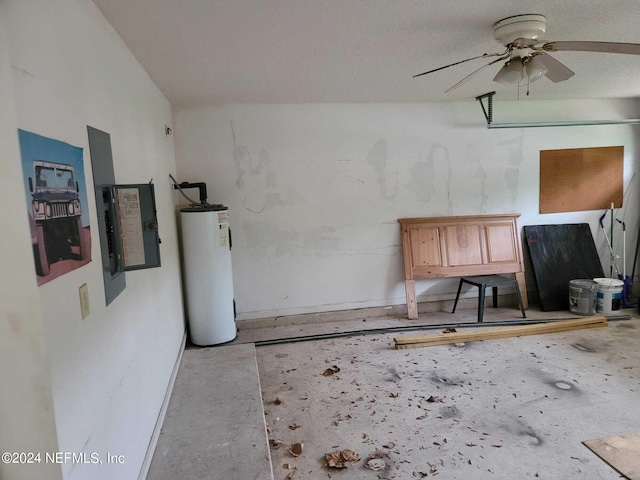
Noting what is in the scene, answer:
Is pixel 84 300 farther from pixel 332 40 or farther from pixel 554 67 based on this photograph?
pixel 554 67

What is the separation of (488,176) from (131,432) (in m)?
4.44

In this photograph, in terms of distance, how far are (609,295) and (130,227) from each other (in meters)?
4.90

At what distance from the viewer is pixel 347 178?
446cm

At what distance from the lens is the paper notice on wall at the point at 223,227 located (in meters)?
3.80

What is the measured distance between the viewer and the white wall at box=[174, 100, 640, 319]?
4215mm

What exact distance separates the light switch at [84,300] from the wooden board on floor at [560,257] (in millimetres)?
4781

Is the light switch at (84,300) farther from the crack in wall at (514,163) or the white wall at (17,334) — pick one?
the crack in wall at (514,163)

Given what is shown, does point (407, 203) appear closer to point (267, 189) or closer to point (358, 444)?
point (267, 189)

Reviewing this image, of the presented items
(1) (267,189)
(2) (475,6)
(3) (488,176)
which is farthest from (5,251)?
(3) (488,176)

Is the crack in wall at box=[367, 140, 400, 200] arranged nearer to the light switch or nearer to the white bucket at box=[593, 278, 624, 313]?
the white bucket at box=[593, 278, 624, 313]

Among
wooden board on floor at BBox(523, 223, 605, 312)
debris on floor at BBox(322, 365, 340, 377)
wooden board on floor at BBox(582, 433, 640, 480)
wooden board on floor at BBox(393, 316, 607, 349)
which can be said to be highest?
wooden board on floor at BBox(523, 223, 605, 312)

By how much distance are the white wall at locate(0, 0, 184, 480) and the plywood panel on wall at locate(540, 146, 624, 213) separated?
4567mm

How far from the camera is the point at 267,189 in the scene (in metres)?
4.30

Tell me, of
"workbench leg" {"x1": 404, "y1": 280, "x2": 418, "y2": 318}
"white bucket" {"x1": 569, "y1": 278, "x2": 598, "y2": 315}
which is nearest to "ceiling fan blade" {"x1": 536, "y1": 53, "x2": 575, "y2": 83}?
"workbench leg" {"x1": 404, "y1": 280, "x2": 418, "y2": 318}
